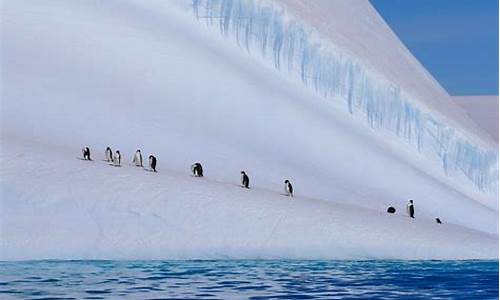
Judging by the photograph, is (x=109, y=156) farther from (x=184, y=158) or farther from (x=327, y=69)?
(x=327, y=69)

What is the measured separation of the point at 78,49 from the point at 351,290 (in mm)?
16540

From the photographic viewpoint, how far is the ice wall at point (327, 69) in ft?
110

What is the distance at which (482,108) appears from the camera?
95.6 m

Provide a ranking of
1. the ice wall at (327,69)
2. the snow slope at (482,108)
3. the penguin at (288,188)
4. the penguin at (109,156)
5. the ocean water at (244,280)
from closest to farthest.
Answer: the ocean water at (244,280), the penguin at (109,156), the penguin at (288,188), the ice wall at (327,69), the snow slope at (482,108)

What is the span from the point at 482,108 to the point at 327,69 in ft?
212

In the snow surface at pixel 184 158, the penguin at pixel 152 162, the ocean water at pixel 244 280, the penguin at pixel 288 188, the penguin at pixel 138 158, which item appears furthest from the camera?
the penguin at pixel 288 188

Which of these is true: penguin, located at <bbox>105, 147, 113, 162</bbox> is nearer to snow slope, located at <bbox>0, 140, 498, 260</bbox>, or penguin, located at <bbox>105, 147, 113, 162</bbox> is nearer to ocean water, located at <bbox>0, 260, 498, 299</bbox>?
snow slope, located at <bbox>0, 140, 498, 260</bbox>

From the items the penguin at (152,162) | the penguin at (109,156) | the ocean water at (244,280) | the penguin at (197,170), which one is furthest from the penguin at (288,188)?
the penguin at (109,156)

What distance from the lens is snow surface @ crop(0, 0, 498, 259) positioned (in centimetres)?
2097

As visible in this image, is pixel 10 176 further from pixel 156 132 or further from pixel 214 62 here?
pixel 214 62

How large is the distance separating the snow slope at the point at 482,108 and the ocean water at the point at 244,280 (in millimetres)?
65312

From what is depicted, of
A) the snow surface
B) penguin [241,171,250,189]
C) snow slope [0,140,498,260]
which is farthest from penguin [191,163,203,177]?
penguin [241,171,250,189]

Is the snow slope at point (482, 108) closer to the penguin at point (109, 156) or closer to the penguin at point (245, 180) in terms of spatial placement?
the penguin at point (245, 180)

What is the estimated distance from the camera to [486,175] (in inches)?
1369
